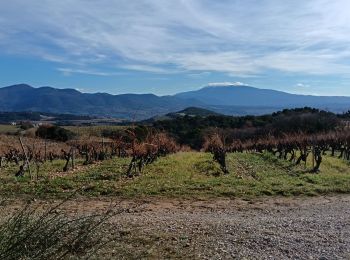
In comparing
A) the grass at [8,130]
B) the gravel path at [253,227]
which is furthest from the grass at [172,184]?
the grass at [8,130]

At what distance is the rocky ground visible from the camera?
24.3ft

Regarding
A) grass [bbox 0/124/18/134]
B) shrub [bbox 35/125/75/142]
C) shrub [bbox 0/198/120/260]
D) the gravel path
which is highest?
shrub [bbox 0/198/120/260]

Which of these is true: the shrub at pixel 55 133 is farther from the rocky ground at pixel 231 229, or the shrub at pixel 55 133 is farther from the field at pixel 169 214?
the rocky ground at pixel 231 229

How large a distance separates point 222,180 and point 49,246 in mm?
12151

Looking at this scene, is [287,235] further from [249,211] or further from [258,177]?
[258,177]

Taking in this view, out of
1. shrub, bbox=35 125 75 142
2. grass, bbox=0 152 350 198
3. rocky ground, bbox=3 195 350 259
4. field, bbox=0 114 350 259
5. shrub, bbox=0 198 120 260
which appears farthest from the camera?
shrub, bbox=35 125 75 142

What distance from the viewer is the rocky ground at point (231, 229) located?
7.41m

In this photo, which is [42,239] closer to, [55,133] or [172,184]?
[172,184]

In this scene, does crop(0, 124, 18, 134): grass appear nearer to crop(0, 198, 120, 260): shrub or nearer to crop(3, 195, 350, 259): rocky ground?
crop(3, 195, 350, 259): rocky ground

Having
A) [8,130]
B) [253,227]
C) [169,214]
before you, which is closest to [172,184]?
[169,214]

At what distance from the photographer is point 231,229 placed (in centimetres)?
901

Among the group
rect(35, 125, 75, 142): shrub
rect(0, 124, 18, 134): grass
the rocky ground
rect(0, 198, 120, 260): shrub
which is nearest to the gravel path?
the rocky ground

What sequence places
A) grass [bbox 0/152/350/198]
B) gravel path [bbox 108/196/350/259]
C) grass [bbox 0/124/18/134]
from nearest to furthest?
gravel path [bbox 108/196/350/259] → grass [bbox 0/152/350/198] → grass [bbox 0/124/18/134]

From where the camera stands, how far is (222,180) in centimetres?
1589
